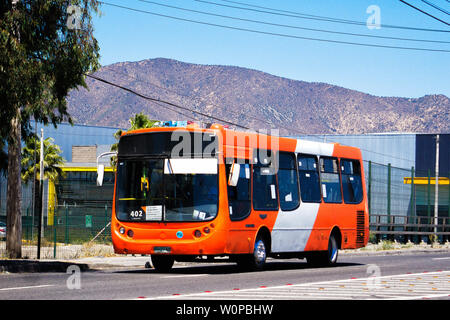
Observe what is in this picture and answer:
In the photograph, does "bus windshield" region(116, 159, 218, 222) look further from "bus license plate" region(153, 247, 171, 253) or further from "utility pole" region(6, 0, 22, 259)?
"utility pole" region(6, 0, 22, 259)

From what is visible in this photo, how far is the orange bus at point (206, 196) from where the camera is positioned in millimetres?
18562

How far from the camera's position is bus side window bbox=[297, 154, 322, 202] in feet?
71.8

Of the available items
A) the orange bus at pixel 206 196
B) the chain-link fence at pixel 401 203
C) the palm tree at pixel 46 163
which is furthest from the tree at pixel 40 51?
the palm tree at pixel 46 163

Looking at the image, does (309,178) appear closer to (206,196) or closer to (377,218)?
(206,196)

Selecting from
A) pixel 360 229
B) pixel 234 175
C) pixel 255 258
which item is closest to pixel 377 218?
pixel 360 229

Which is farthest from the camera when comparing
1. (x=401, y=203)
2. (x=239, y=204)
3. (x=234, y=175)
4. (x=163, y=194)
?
(x=401, y=203)

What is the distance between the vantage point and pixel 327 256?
2303 cm

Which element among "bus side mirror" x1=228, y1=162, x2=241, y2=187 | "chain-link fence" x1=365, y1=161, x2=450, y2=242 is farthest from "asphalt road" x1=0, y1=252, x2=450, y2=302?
"chain-link fence" x1=365, y1=161, x2=450, y2=242

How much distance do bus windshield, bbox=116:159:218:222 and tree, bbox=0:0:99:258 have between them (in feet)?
10.3

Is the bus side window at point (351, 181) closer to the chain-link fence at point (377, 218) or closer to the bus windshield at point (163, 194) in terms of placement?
the bus windshield at point (163, 194)

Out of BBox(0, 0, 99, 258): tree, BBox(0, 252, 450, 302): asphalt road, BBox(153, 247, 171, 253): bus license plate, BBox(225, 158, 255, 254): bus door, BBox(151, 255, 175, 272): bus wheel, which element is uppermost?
BBox(0, 0, 99, 258): tree

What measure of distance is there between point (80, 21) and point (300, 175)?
710 centimetres

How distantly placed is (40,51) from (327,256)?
9.64m
